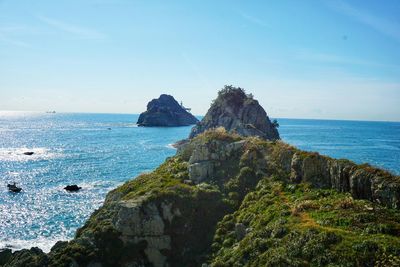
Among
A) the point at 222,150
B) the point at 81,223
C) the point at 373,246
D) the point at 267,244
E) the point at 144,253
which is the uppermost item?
the point at 222,150

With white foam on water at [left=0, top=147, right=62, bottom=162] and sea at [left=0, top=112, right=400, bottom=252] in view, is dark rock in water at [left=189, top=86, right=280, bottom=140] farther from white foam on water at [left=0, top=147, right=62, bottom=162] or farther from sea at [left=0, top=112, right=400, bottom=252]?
white foam on water at [left=0, top=147, right=62, bottom=162]

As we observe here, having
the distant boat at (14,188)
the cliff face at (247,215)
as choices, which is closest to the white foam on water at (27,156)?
the distant boat at (14,188)

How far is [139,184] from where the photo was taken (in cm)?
4147

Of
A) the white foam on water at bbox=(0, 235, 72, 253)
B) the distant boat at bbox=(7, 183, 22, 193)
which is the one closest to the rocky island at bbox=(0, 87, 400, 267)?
the white foam on water at bbox=(0, 235, 72, 253)

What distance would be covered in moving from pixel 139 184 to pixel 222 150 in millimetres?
9817

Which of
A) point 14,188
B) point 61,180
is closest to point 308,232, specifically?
point 14,188

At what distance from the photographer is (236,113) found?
A: 391 feet

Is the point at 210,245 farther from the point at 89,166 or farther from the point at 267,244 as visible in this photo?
the point at 89,166

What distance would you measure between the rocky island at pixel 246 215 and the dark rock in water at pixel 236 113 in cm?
7274

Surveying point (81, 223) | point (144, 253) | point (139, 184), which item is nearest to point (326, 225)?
point (144, 253)

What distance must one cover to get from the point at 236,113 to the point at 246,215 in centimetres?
8920

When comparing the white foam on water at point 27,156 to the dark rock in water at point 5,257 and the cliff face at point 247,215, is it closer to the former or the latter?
the dark rock in water at point 5,257

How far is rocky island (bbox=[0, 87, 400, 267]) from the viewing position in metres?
22.4

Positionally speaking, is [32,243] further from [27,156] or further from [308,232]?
[27,156]
